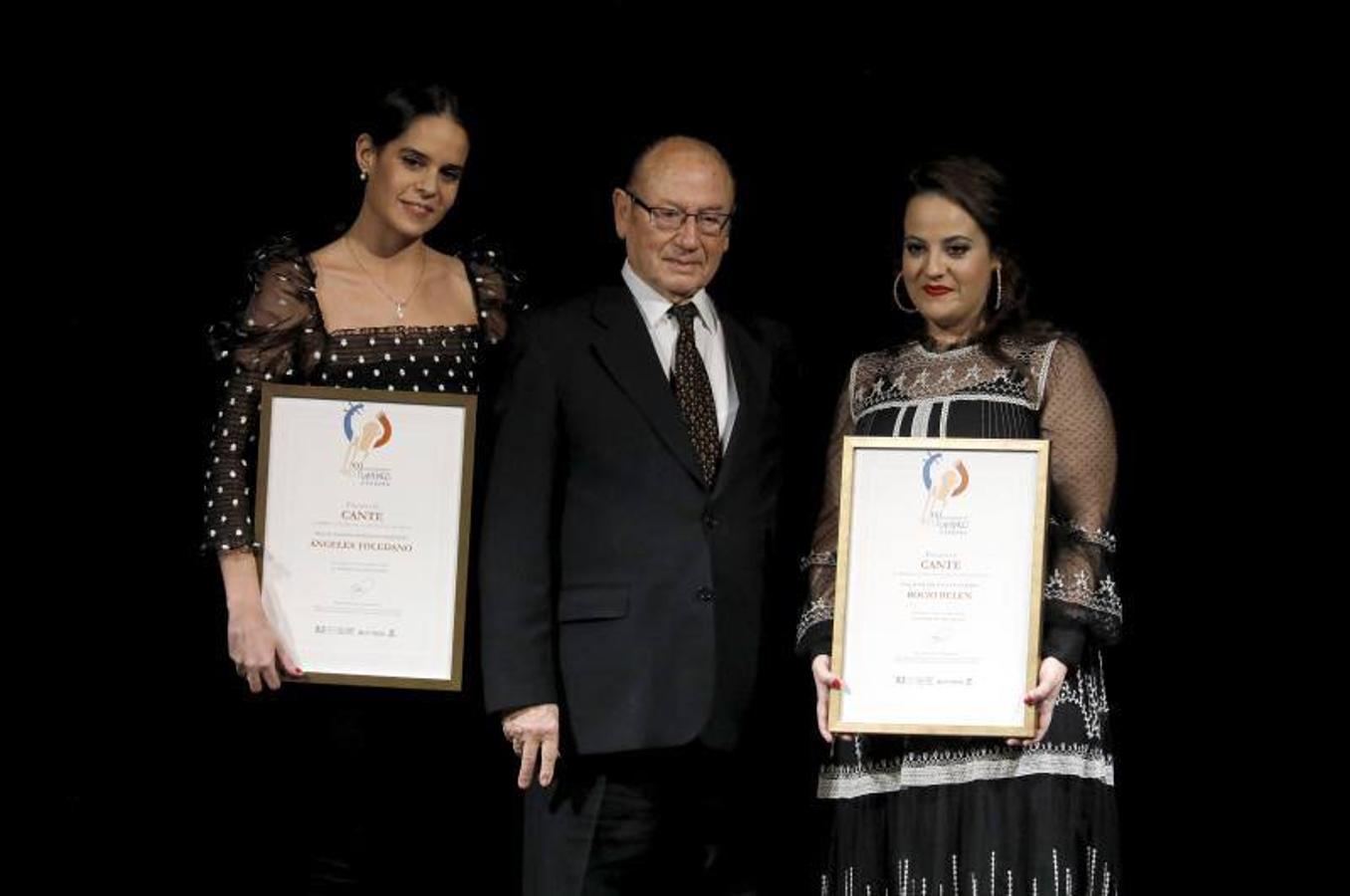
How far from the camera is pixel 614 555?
321 cm

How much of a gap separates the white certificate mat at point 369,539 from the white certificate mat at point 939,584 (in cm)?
65

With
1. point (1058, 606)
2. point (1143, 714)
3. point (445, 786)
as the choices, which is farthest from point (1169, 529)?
point (445, 786)

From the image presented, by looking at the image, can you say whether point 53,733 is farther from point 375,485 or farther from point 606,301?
point 606,301

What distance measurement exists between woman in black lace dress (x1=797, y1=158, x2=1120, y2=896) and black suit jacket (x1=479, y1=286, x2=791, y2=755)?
151mm

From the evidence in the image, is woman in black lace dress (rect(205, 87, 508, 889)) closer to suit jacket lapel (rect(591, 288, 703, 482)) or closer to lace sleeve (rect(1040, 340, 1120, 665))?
suit jacket lapel (rect(591, 288, 703, 482))

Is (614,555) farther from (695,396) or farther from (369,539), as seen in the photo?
(369,539)

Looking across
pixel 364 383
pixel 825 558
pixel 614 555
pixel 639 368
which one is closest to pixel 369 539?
pixel 364 383

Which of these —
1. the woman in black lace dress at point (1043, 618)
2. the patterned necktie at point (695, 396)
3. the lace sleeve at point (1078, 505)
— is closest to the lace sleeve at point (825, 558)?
the woman in black lace dress at point (1043, 618)

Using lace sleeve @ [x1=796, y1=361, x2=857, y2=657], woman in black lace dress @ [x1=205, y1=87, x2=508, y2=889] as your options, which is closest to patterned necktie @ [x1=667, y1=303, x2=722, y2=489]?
lace sleeve @ [x1=796, y1=361, x2=857, y2=657]

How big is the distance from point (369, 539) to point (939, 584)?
3.05ft

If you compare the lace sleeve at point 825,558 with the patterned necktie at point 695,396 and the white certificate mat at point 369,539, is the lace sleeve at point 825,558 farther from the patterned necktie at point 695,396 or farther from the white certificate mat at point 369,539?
the white certificate mat at point 369,539

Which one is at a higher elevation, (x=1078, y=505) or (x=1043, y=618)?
(x=1078, y=505)

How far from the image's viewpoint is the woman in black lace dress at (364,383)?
3.30m

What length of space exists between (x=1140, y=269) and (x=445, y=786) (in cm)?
154
